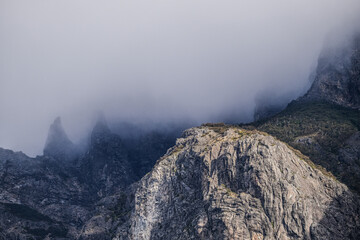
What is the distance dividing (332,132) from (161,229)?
287ft

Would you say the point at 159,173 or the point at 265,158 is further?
the point at 159,173

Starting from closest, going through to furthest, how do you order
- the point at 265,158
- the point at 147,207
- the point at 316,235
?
the point at 316,235
the point at 265,158
the point at 147,207

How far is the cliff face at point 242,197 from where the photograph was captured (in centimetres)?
14575

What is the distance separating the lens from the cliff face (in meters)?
146

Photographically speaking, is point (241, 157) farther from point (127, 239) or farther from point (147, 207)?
point (127, 239)

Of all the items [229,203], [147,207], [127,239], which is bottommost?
[127,239]

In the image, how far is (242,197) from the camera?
5960 inches

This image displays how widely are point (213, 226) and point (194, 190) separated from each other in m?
22.9

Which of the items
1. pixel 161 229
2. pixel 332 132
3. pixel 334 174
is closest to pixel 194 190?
→ pixel 161 229

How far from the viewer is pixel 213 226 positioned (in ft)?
483

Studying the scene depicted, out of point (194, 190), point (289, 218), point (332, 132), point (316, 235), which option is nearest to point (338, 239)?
point (316, 235)

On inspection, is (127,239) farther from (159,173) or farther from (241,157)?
(241,157)

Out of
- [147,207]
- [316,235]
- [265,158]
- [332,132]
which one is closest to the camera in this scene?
[316,235]

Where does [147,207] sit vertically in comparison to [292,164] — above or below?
below
